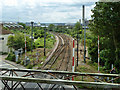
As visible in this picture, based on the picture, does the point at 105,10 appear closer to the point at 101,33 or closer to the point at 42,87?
the point at 101,33

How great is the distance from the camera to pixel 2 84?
899 millimetres

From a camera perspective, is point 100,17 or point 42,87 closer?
point 42,87

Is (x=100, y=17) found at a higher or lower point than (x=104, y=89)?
higher

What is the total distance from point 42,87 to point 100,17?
2.32 meters

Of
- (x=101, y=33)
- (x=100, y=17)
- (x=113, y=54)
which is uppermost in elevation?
(x=100, y=17)

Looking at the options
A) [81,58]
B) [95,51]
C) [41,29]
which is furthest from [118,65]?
[41,29]

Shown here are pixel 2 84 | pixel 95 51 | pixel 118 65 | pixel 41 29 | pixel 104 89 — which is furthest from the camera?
pixel 41 29

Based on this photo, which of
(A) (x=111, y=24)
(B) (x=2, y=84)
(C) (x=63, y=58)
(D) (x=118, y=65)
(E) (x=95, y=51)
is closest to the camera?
(B) (x=2, y=84)

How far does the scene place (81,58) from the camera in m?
5.36

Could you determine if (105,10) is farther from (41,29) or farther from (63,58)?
(41,29)

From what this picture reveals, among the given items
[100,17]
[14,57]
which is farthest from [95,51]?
[14,57]

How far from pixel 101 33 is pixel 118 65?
797 millimetres

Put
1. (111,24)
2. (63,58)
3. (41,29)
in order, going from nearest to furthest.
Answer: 1. (111,24)
2. (63,58)
3. (41,29)

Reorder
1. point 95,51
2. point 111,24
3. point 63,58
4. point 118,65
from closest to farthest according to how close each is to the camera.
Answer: point 111,24, point 118,65, point 95,51, point 63,58
